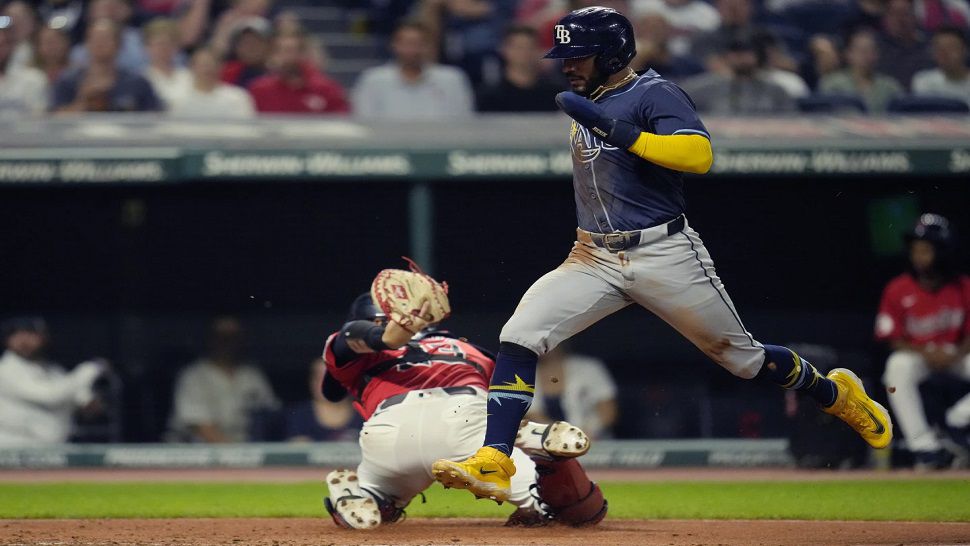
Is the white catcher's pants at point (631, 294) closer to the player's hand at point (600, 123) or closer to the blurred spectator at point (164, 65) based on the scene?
the player's hand at point (600, 123)

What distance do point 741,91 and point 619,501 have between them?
12.7 ft

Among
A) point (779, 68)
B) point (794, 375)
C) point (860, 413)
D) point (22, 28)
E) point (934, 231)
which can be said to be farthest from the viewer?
point (779, 68)

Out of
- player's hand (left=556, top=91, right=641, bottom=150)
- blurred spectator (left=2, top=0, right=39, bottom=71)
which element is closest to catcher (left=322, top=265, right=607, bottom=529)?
player's hand (left=556, top=91, right=641, bottom=150)

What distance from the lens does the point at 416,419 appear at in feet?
16.9

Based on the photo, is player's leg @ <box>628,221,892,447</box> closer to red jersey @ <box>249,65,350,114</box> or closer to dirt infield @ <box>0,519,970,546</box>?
dirt infield @ <box>0,519,970,546</box>

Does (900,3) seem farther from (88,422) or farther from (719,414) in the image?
(88,422)

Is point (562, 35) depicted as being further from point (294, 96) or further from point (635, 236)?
point (294, 96)

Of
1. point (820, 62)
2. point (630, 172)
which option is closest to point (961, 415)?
point (820, 62)

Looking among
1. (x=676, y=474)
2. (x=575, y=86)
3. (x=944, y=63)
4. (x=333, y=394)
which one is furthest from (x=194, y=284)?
(x=944, y=63)

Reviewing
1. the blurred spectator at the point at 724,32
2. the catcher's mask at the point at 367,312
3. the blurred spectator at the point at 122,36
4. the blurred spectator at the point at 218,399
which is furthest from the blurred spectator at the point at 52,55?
the catcher's mask at the point at 367,312

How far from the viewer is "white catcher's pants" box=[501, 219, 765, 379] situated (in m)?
4.84

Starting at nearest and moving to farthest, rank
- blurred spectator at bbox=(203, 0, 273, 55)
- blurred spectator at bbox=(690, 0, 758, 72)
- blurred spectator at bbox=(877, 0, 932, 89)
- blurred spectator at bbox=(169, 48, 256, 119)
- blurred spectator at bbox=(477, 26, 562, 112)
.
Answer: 1. blurred spectator at bbox=(169, 48, 256, 119)
2. blurred spectator at bbox=(477, 26, 562, 112)
3. blurred spectator at bbox=(203, 0, 273, 55)
4. blurred spectator at bbox=(690, 0, 758, 72)
5. blurred spectator at bbox=(877, 0, 932, 89)

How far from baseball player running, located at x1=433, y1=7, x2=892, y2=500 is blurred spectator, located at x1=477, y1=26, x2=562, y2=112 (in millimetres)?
4844

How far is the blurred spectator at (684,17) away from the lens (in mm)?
11234
